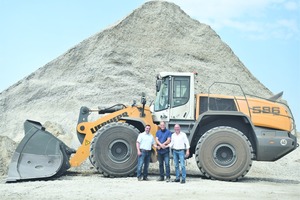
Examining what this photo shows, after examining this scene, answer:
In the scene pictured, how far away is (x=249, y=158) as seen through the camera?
12.3 meters

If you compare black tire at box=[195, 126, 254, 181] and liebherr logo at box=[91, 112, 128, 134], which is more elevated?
liebherr logo at box=[91, 112, 128, 134]

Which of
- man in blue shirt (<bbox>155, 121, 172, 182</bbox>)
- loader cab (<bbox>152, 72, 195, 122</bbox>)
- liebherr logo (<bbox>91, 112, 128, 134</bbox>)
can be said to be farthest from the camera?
liebherr logo (<bbox>91, 112, 128, 134</bbox>)

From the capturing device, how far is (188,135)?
12867 mm

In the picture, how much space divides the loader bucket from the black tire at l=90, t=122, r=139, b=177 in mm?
840

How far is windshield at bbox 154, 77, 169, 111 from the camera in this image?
513 inches

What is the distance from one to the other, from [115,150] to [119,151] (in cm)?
11

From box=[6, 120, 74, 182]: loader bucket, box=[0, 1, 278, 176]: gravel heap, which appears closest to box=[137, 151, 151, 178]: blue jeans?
box=[6, 120, 74, 182]: loader bucket

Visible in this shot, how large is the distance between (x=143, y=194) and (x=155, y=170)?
5.78 m

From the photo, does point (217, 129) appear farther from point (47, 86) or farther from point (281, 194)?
point (47, 86)

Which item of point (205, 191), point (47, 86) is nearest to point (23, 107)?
point (47, 86)

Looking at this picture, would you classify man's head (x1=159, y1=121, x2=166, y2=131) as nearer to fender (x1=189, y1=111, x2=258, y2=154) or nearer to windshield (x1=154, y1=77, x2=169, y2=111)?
fender (x1=189, y1=111, x2=258, y2=154)

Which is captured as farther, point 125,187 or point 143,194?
point 125,187

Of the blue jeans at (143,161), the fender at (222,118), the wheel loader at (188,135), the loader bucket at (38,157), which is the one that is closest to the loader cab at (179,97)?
the wheel loader at (188,135)

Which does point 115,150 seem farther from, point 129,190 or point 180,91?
point 129,190
